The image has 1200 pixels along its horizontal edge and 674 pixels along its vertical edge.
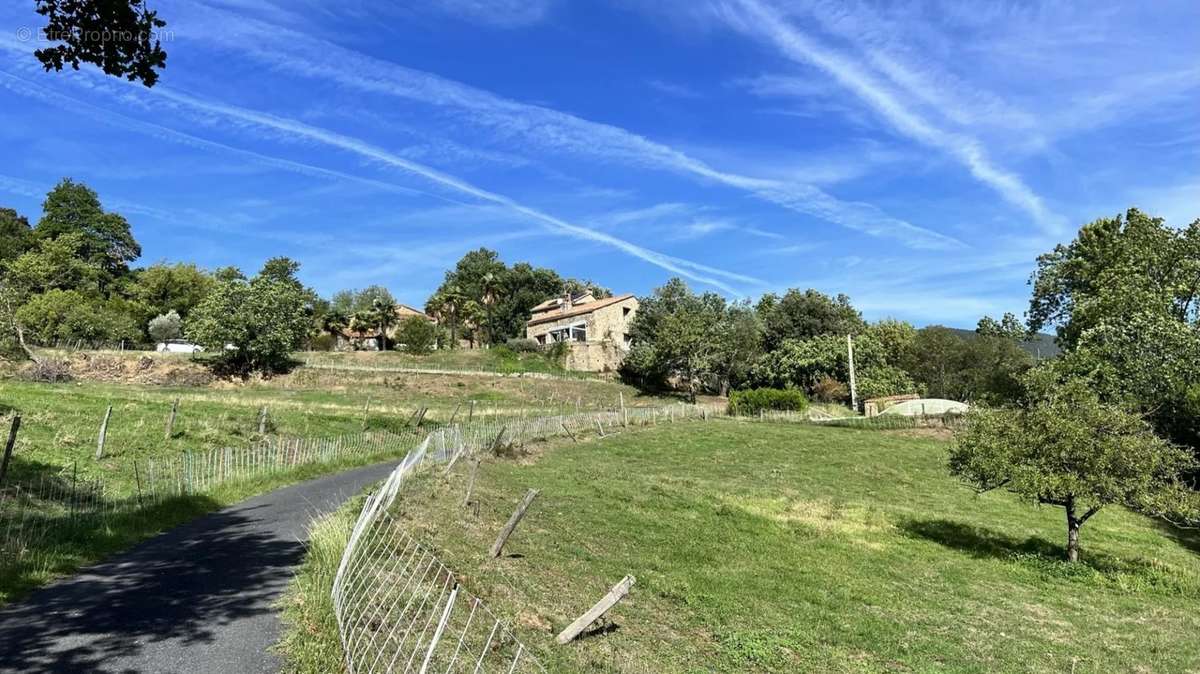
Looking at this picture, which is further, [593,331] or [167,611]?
[593,331]

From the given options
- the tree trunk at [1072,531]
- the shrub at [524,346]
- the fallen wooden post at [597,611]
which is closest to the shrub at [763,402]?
the shrub at [524,346]

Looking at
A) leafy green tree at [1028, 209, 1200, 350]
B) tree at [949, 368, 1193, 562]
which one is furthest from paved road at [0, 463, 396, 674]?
leafy green tree at [1028, 209, 1200, 350]

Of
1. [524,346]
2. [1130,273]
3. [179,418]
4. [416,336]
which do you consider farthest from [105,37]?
[524,346]

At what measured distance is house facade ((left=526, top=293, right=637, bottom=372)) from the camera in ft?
284

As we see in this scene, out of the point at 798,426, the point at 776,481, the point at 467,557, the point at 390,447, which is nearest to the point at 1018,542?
the point at 776,481

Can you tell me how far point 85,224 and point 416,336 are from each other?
5005cm

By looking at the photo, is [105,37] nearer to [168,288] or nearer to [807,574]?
[807,574]

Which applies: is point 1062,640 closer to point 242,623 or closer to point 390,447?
point 242,623

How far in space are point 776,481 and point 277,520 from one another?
19793 mm

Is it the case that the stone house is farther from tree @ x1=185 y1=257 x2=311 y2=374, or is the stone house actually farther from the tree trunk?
the tree trunk

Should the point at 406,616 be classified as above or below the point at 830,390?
below

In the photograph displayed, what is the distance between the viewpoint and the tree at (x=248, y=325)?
6125 centimetres

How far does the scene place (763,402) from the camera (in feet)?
190

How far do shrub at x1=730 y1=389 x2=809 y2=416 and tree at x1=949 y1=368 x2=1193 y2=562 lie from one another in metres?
38.0
